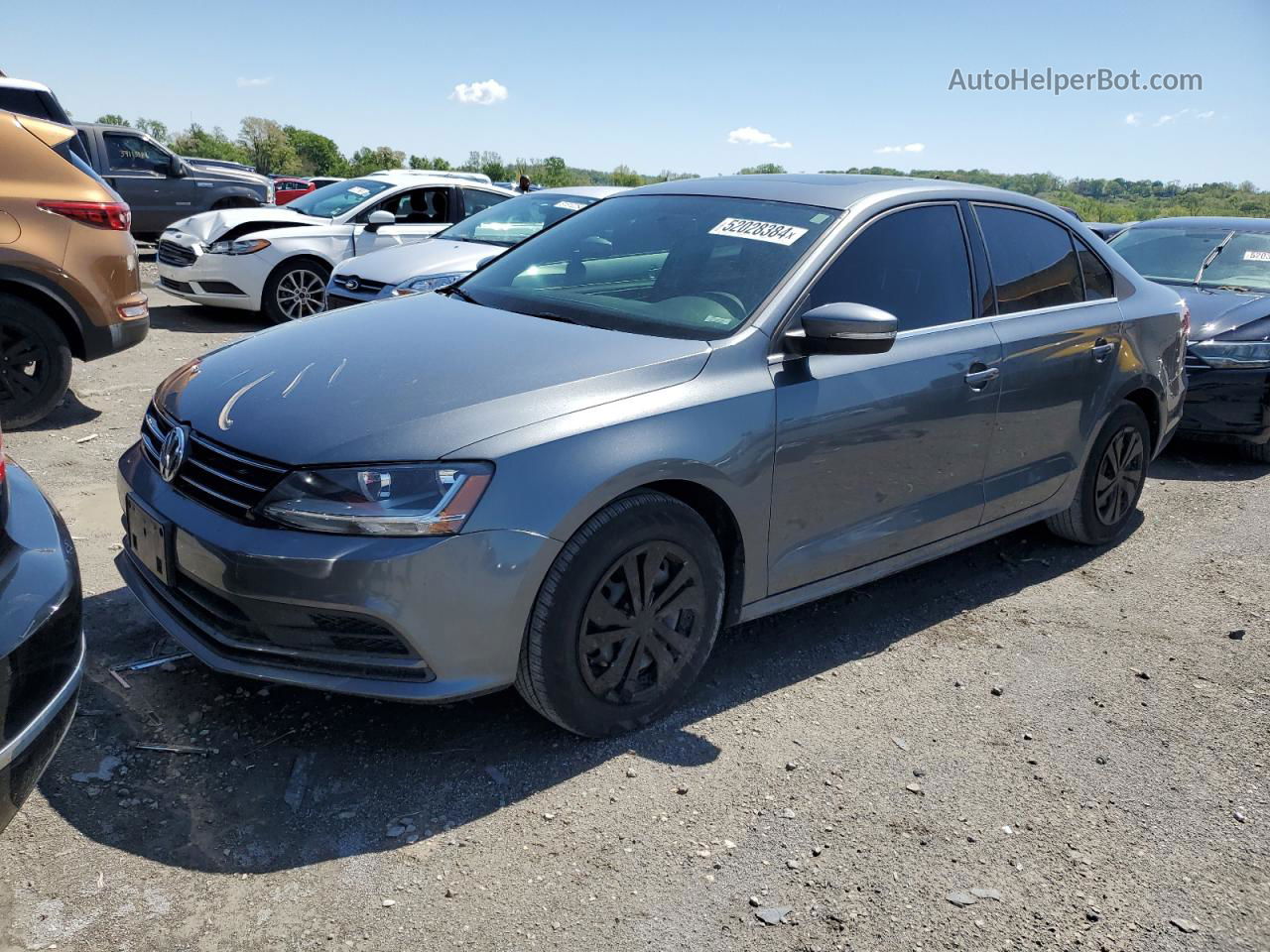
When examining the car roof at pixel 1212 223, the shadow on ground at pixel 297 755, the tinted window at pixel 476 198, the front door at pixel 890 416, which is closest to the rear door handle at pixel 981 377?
the front door at pixel 890 416

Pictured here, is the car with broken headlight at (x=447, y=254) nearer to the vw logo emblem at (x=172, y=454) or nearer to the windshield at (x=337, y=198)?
the windshield at (x=337, y=198)

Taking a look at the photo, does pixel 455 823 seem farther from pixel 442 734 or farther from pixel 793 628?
pixel 793 628

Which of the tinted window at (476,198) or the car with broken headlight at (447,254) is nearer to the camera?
the car with broken headlight at (447,254)

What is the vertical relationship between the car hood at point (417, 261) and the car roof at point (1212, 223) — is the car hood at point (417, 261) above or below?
below

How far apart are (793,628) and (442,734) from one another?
60.7 inches

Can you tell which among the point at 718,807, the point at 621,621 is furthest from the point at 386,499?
the point at 718,807

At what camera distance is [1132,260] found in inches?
330

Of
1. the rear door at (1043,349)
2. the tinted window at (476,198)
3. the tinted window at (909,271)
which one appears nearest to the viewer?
A: the tinted window at (909,271)

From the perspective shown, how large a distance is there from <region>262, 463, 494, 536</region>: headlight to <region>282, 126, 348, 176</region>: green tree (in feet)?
431

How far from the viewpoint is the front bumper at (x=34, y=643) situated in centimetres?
218

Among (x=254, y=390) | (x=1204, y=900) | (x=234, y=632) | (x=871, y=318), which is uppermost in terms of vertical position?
(x=871, y=318)

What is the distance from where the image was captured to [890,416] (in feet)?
12.5

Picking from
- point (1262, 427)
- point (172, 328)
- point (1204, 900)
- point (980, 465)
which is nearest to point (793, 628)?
point (980, 465)

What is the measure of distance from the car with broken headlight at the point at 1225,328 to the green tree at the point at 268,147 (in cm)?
10479
